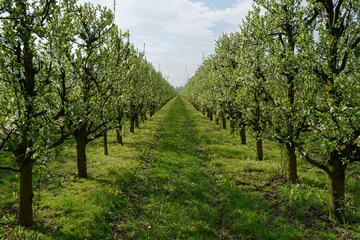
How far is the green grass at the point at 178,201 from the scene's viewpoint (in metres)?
8.98

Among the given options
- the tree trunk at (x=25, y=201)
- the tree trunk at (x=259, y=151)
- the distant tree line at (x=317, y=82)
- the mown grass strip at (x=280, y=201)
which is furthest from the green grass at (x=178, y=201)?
the distant tree line at (x=317, y=82)

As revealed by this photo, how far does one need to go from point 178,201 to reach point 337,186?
7492mm

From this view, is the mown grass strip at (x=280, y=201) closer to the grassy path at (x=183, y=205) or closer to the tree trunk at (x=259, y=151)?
the grassy path at (x=183, y=205)

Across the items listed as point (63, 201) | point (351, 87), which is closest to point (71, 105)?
point (63, 201)

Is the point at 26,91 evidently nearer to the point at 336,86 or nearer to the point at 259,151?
the point at 336,86

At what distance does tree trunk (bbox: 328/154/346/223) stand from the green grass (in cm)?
42

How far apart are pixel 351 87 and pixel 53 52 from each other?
11891mm

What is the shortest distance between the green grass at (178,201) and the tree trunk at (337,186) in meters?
0.42

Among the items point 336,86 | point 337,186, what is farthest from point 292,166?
point 336,86

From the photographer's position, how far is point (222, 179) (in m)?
14.3

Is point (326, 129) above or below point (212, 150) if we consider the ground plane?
above

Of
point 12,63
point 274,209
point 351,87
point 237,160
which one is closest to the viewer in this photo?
point 12,63

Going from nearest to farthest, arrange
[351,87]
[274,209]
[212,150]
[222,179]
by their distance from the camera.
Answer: [351,87] → [274,209] → [222,179] → [212,150]

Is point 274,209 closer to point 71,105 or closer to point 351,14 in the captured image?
point 351,14
